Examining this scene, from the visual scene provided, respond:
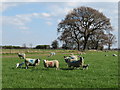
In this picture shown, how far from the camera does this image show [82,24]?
60781 millimetres

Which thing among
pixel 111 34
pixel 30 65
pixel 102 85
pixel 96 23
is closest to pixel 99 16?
pixel 96 23

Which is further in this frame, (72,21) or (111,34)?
(111,34)

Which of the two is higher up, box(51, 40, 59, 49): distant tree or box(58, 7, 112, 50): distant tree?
box(58, 7, 112, 50): distant tree

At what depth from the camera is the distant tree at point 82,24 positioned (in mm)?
59000

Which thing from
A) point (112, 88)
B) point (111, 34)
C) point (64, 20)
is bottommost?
point (112, 88)

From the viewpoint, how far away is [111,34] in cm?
6300

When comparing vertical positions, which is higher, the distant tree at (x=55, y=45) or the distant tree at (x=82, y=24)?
the distant tree at (x=82, y=24)

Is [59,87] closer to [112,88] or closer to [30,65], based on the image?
[112,88]

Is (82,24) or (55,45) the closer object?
(82,24)

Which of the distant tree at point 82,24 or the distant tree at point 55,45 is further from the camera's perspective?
the distant tree at point 55,45

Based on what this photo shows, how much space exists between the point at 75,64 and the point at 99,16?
47.5 m

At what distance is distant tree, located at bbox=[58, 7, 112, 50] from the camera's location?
59.0 m

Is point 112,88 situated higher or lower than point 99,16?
lower

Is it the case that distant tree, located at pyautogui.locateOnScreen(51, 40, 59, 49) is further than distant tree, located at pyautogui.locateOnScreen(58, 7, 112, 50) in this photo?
Yes
